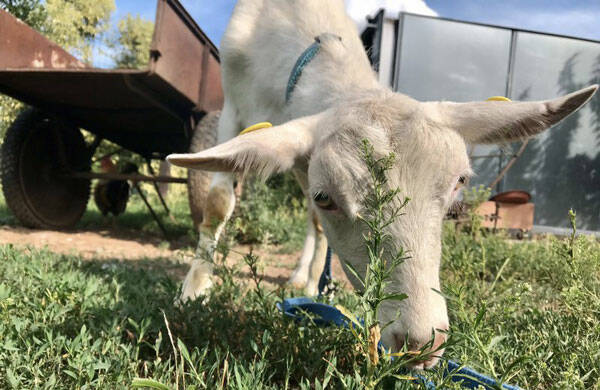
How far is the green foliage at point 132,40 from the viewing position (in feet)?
48.5

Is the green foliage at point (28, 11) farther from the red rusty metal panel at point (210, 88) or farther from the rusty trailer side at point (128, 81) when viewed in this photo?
the red rusty metal panel at point (210, 88)

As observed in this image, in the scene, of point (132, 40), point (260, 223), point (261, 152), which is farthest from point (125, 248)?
point (132, 40)

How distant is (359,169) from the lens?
4.99 feet

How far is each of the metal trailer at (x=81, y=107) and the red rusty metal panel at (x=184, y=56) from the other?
1cm

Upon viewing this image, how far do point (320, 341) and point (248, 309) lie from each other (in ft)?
2.09

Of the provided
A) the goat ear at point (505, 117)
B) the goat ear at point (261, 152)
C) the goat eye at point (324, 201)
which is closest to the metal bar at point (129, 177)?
the goat ear at point (261, 152)

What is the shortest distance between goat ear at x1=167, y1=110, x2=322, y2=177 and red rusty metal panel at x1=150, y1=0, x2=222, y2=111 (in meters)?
2.91

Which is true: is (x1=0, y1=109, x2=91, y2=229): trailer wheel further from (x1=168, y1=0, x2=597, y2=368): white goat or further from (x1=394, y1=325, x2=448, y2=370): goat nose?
(x1=394, y1=325, x2=448, y2=370): goat nose

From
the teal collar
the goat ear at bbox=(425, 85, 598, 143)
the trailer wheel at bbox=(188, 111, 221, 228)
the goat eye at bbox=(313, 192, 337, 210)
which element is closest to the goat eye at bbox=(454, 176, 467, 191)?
the goat ear at bbox=(425, 85, 598, 143)

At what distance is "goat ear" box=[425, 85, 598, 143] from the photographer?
1.75m

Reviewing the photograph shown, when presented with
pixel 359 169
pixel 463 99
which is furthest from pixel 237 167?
pixel 463 99

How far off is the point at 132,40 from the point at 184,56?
1234 centimetres

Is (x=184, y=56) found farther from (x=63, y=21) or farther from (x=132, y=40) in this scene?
(x=132, y=40)

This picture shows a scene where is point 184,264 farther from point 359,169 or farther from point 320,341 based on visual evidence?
point 359,169
